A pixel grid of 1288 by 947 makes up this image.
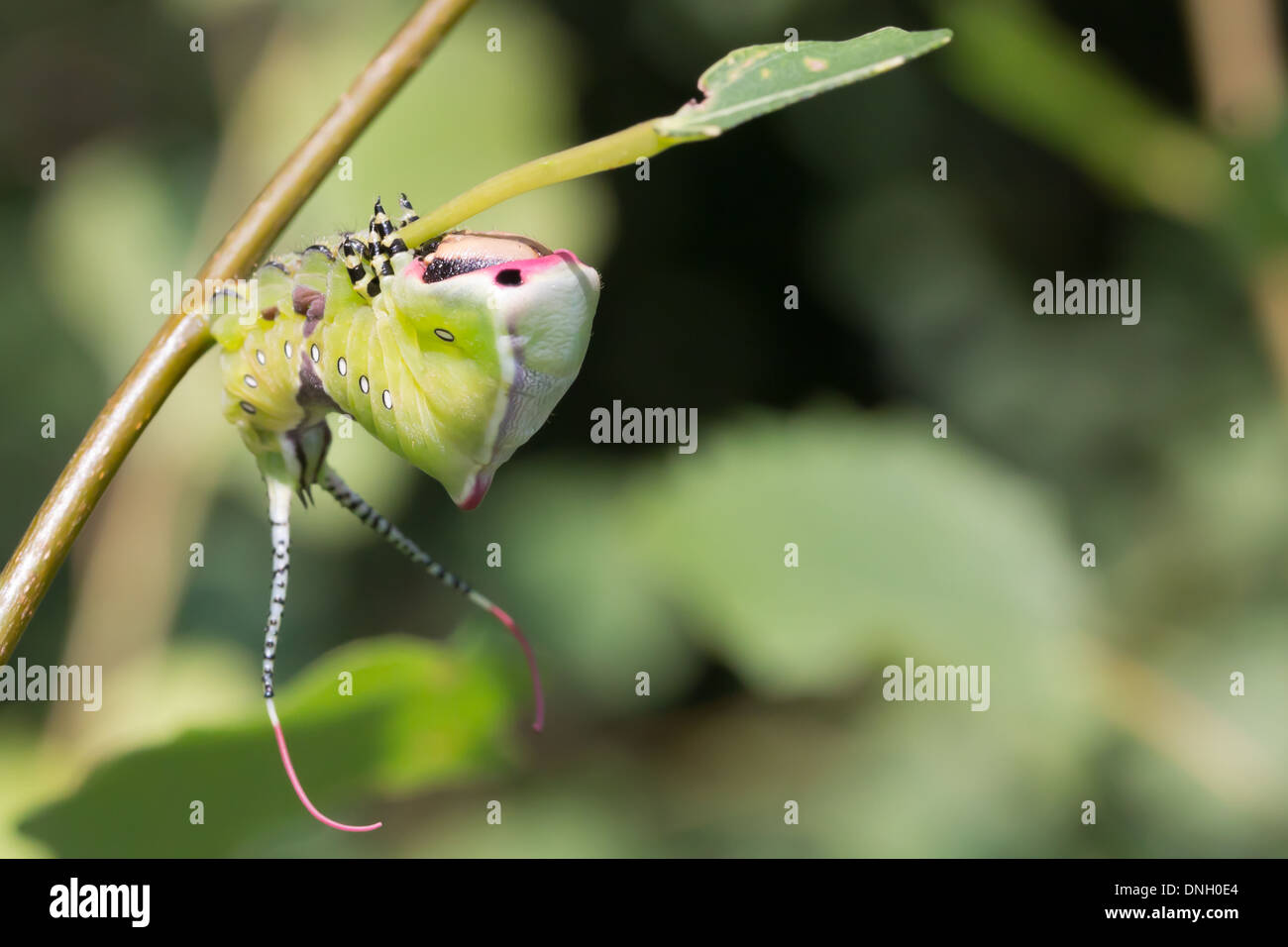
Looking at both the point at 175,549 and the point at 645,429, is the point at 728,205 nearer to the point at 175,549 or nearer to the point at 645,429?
the point at 645,429

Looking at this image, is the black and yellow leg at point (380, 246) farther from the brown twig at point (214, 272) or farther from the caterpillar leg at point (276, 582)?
the caterpillar leg at point (276, 582)
